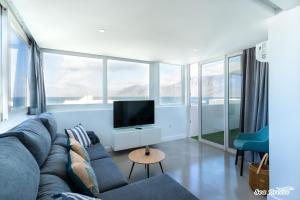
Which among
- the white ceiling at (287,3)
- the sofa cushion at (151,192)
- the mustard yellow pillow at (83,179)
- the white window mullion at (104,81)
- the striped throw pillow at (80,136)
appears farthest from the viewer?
the white window mullion at (104,81)

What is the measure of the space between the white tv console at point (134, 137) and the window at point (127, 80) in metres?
0.90

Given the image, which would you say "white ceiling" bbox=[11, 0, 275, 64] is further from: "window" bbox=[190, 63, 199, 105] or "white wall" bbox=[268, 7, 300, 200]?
"window" bbox=[190, 63, 199, 105]

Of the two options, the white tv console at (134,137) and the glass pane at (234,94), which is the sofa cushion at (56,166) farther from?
the glass pane at (234,94)

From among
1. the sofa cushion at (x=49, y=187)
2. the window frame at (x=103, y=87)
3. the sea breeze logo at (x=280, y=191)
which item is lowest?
the sea breeze logo at (x=280, y=191)

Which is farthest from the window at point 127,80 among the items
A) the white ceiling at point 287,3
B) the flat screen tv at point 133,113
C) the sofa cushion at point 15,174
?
the white ceiling at point 287,3

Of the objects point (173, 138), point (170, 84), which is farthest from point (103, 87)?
point (173, 138)

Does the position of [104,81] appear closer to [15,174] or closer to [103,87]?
[103,87]

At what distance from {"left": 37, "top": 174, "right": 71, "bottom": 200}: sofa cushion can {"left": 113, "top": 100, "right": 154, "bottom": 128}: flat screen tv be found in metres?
2.48

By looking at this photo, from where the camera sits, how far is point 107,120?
147 inches

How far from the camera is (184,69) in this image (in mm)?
5070

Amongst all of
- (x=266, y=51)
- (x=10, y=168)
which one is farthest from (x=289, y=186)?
(x=10, y=168)

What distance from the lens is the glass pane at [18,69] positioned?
2174 mm

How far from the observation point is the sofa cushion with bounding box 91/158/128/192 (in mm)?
1583

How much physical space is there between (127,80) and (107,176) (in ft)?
9.36
